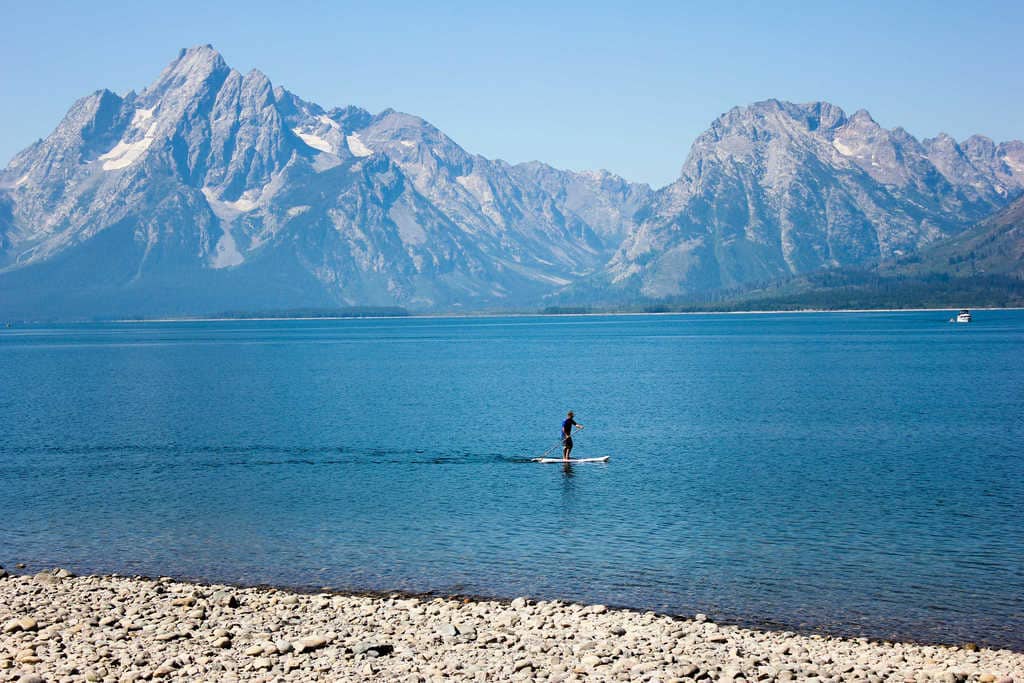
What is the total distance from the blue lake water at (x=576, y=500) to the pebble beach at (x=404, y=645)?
9.56 ft

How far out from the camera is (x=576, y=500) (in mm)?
59156

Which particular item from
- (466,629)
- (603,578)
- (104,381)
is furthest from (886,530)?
(104,381)

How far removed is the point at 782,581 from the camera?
1624 inches

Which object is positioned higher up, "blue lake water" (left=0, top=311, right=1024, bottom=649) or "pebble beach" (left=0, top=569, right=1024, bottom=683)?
"pebble beach" (left=0, top=569, right=1024, bottom=683)

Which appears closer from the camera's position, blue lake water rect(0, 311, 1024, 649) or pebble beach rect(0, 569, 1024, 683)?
pebble beach rect(0, 569, 1024, 683)

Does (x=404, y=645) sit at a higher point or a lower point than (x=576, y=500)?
higher

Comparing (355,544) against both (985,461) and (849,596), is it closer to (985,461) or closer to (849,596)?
(849,596)

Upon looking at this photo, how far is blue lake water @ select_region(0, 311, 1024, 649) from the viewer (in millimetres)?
41094

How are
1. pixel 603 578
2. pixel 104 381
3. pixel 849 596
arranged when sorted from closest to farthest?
pixel 849 596
pixel 603 578
pixel 104 381

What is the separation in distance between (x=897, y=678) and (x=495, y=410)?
83892mm

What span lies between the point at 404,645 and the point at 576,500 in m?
26.9

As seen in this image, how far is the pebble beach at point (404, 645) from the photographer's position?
3005 centimetres

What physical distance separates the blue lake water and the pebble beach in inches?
115

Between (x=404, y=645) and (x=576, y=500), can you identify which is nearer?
(x=404, y=645)
